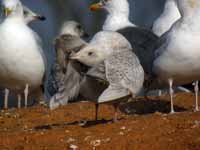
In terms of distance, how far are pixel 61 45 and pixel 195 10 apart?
2.13m

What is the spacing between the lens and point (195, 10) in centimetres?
1306

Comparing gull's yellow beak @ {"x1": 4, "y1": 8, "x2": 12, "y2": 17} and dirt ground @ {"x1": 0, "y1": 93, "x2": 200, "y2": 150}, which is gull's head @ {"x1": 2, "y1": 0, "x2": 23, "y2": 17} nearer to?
gull's yellow beak @ {"x1": 4, "y1": 8, "x2": 12, "y2": 17}

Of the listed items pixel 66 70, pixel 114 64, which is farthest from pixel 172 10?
pixel 114 64

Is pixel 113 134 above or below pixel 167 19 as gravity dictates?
below

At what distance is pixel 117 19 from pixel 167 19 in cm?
97

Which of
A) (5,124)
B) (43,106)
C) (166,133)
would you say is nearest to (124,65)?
(166,133)

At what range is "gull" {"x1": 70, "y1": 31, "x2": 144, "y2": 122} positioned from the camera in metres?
11.2

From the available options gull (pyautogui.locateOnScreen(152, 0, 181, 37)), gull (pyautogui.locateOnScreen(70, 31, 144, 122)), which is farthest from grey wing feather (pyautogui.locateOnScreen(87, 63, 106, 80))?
gull (pyautogui.locateOnScreen(152, 0, 181, 37))

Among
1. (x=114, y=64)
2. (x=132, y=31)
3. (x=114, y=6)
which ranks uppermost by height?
(x=114, y=6)

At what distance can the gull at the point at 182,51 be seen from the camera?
12.7 metres

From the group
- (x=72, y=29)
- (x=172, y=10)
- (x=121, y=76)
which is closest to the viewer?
(x=121, y=76)

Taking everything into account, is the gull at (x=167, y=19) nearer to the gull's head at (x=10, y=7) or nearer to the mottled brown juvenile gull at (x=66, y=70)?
the mottled brown juvenile gull at (x=66, y=70)

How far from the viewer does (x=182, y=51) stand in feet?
41.5

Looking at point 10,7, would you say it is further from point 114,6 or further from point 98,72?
point 98,72
